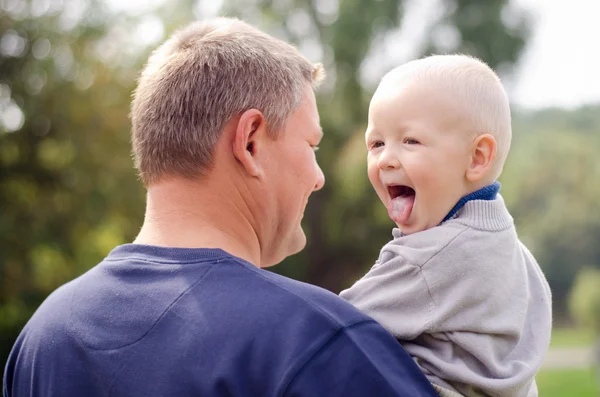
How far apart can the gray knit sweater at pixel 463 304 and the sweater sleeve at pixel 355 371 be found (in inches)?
7.1

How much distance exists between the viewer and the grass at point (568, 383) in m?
27.3

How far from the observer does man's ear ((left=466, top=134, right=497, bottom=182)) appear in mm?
1865

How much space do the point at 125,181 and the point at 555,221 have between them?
2268 cm

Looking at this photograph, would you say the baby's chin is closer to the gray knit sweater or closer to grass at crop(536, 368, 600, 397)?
the gray knit sweater

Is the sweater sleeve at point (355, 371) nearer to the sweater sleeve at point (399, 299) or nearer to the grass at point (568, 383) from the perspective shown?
the sweater sleeve at point (399, 299)

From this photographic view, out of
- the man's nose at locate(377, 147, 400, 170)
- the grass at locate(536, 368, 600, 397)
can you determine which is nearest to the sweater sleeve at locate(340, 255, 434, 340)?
the man's nose at locate(377, 147, 400, 170)

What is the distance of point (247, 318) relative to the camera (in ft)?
4.92

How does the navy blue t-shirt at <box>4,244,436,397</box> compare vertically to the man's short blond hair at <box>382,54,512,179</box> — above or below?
below

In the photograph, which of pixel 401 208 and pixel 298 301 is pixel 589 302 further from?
pixel 298 301

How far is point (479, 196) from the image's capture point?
74.3 inches

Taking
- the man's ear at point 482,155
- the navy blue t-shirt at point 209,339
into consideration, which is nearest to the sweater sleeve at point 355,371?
the navy blue t-shirt at point 209,339

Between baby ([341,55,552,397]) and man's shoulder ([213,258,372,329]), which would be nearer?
man's shoulder ([213,258,372,329])

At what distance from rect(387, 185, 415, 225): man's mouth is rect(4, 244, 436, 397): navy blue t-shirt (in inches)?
15.5

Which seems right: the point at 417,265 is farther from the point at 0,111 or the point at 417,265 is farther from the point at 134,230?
the point at 134,230
